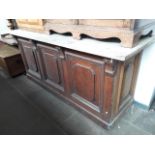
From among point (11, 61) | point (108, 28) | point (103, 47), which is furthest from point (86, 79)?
point (11, 61)

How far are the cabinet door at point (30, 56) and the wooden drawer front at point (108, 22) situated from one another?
0.80 meters

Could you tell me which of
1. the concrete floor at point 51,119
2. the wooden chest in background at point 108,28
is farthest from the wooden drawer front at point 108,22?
the concrete floor at point 51,119

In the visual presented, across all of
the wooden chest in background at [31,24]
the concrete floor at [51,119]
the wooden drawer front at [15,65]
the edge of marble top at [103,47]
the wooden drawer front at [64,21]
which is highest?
the wooden drawer front at [64,21]

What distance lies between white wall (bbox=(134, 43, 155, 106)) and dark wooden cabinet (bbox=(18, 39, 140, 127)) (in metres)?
0.08

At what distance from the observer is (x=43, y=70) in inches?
66.4

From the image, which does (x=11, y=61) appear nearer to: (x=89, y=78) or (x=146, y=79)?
(x=89, y=78)

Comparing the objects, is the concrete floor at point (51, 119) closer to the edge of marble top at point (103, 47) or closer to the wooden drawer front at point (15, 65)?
the wooden drawer front at point (15, 65)

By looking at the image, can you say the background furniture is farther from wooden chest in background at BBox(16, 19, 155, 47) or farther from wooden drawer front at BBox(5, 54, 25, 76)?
wooden chest in background at BBox(16, 19, 155, 47)

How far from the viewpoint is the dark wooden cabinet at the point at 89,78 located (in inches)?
39.5

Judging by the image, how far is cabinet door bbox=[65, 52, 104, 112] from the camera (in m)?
1.04

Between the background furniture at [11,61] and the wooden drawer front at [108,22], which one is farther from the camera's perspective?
the background furniture at [11,61]

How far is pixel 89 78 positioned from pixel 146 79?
0.59 m

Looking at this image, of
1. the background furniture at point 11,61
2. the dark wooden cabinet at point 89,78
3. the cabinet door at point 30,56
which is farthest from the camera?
the background furniture at point 11,61
